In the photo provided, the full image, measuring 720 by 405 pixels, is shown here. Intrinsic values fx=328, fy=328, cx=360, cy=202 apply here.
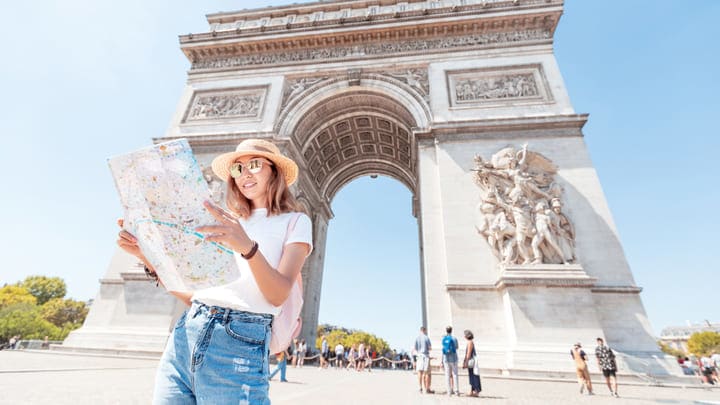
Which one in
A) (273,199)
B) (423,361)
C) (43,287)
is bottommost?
(423,361)

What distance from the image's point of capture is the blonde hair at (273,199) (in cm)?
130

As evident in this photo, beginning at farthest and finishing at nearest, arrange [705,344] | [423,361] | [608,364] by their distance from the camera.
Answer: [705,344]
[608,364]
[423,361]

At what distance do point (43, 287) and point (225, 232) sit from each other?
49.2 m

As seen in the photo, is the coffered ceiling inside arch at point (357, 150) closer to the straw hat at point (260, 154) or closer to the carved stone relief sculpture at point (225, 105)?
the carved stone relief sculpture at point (225, 105)

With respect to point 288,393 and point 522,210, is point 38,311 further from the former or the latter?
point 522,210

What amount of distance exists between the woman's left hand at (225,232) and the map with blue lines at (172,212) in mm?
30

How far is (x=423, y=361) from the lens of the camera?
222 inches

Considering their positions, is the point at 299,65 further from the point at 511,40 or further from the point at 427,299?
the point at 427,299

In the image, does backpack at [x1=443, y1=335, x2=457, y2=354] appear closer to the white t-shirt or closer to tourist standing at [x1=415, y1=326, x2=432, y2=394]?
tourist standing at [x1=415, y1=326, x2=432, y2=394]

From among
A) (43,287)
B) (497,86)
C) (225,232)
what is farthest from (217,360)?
(43,287)

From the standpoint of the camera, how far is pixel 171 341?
108 centimetres

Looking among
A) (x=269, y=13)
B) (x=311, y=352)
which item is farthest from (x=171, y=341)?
(x=269, y=13)

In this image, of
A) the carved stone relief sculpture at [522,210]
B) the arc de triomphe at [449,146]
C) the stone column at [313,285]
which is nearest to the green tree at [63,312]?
the stone column at [313,285]

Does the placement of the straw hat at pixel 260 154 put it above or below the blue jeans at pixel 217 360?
above
